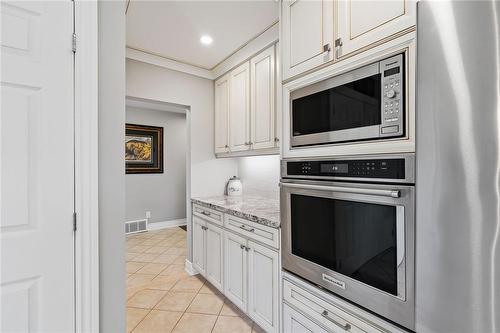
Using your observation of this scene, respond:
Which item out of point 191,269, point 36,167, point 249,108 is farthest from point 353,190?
point 191,269

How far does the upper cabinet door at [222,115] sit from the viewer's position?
9.41 feet

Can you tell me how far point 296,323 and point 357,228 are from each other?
757 millimetres

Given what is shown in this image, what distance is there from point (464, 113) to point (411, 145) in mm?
314

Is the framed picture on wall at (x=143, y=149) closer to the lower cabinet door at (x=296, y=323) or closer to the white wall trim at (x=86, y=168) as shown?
the white wall trim at (x=86, y=168)

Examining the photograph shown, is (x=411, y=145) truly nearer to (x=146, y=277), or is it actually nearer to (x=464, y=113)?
(x=464, y=113)

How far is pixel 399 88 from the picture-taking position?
977 mm

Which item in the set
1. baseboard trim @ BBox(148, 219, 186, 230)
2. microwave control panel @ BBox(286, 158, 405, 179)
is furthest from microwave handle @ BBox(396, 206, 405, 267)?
baseboard trim @ BBox(148, 219, 186, 230)

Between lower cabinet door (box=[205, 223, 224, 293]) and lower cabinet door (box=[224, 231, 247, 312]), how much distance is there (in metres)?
0.08

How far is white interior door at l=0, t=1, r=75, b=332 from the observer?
932 mm

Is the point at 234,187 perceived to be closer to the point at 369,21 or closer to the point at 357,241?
the point at 357,241

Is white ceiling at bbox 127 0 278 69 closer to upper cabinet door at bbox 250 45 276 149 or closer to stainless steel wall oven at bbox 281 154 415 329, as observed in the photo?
upper cabinet door at bbox 250 45 276 149

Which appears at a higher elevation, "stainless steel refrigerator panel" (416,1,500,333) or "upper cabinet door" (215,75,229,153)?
"upper cabinet door" (215,75,229,153)

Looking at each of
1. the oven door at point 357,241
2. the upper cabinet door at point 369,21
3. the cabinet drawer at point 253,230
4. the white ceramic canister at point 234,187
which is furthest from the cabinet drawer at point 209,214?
the upper cabinet door at point 369,21

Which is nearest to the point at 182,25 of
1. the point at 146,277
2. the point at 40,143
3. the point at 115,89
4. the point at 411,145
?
the point at 115,89
